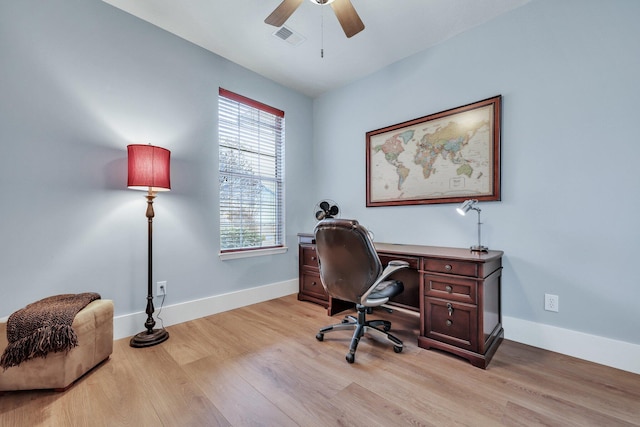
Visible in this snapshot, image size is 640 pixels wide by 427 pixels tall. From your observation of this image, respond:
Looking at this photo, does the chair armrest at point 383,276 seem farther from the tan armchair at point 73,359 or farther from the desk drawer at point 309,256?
the tan armchair at point 73,359

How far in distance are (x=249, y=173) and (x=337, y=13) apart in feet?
5.94

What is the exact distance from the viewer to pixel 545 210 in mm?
1976

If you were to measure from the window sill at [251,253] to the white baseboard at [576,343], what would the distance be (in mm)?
2366

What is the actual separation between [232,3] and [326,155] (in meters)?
1.90

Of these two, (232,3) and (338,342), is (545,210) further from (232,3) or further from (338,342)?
(232,3)

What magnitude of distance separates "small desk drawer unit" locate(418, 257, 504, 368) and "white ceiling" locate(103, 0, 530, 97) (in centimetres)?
203

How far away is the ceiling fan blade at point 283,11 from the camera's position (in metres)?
1.69

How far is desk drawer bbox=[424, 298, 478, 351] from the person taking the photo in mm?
1783

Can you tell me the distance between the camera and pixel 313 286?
9.91 feet

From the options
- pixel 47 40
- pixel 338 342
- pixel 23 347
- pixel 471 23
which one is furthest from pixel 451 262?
pixel 47 40

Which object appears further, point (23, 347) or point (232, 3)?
point (232, 3)

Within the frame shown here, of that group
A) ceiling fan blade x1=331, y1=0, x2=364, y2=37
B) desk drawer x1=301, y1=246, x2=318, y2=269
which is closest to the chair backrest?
desk drawer x1=301, y1=246, x2=318, y2=269

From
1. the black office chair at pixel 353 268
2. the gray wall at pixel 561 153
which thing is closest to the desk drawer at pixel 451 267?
the black office chair at pixel 353 268

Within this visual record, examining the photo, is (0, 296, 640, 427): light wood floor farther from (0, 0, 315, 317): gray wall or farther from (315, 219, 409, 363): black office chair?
(0, 0, 315, 317): gray wall
